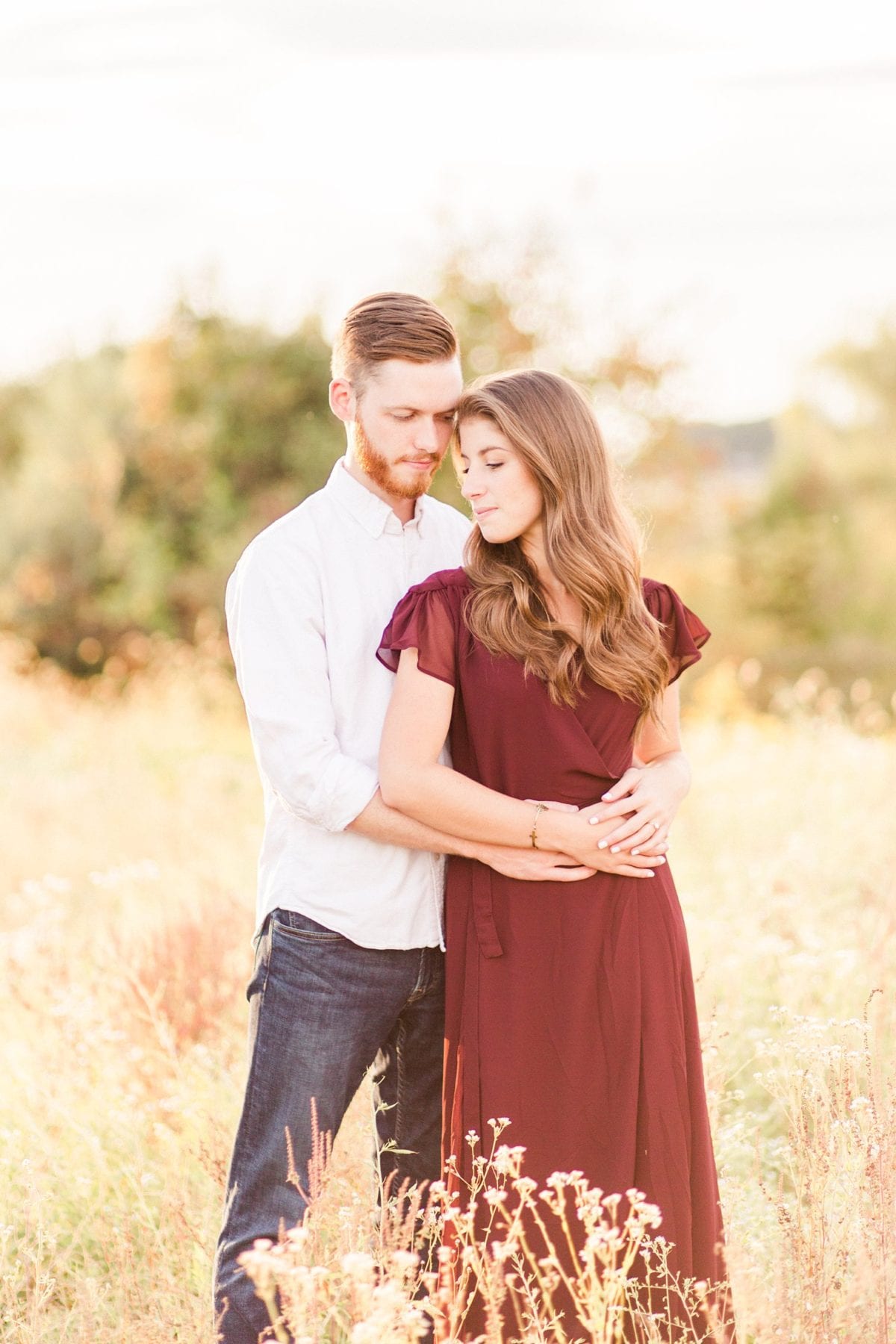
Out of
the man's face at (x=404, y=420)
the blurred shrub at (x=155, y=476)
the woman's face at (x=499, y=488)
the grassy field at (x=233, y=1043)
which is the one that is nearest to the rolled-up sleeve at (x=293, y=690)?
the man's face at (x=404, y=420)

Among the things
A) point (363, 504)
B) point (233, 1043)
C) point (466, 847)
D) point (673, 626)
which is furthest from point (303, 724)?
point (233, 1043)

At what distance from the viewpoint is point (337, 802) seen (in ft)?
8.45

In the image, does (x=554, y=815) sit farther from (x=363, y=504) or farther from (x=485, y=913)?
(x=363, y=504)

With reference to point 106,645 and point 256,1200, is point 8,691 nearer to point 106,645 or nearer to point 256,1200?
point 106,645

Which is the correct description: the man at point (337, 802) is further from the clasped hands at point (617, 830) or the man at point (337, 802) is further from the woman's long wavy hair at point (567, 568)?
the woman's long wavy hair at point (567, 568)

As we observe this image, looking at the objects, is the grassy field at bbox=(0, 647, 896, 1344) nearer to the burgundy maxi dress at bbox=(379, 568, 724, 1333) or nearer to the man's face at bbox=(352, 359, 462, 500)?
the burgundy maxi dress at bbox=(379, 568, 724, 1333)

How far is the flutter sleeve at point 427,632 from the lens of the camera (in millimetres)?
2568

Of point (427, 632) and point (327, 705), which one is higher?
point (427, 632)

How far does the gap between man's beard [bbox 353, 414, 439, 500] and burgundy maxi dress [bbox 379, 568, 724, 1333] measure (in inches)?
9.0

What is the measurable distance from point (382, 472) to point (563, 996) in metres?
1.15

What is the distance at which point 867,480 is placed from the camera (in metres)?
28.1

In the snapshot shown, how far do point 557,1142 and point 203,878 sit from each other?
3.11 meters

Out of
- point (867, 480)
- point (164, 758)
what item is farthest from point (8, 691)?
point (867, 480)

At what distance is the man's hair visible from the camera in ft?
8.91
